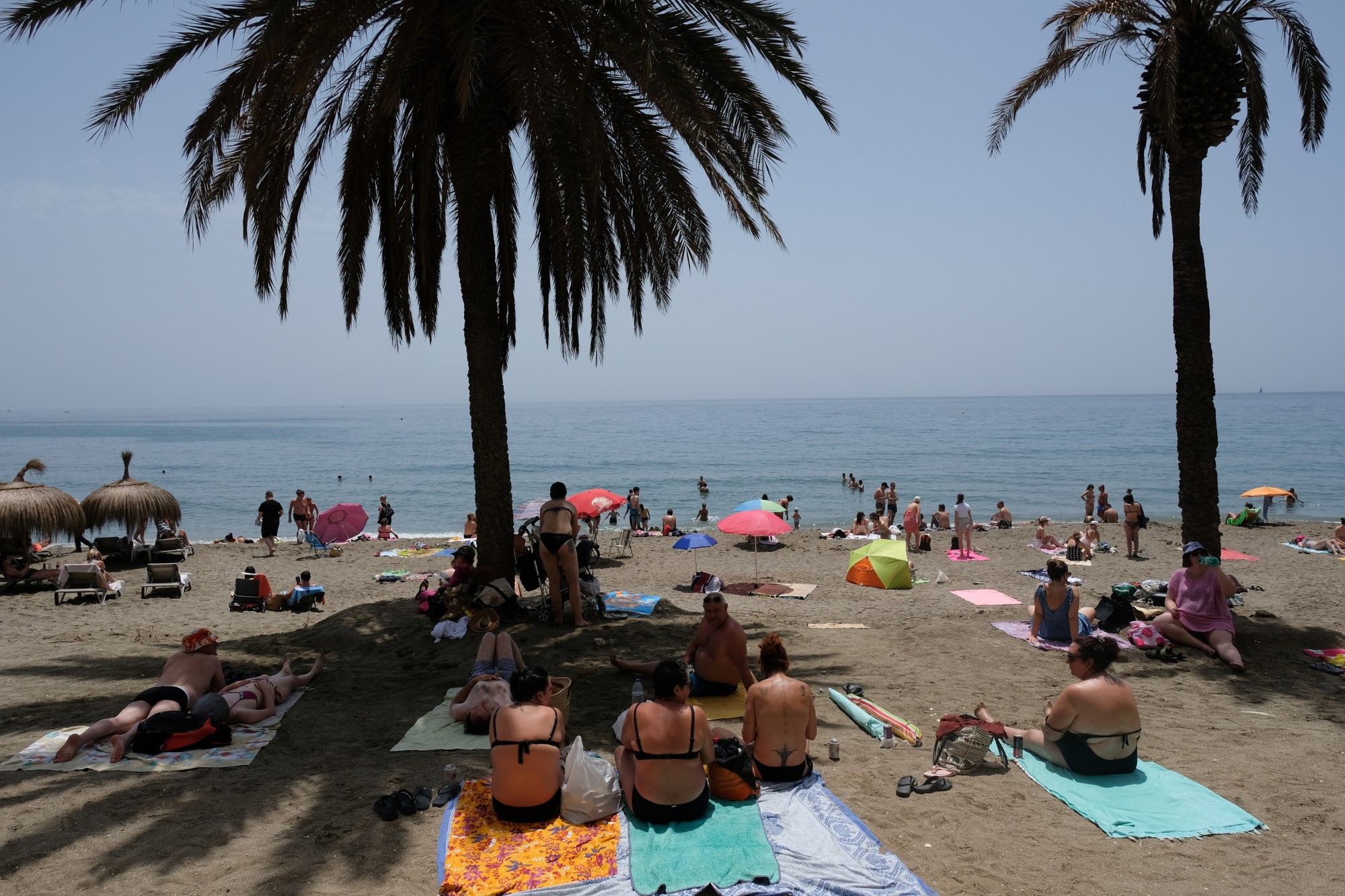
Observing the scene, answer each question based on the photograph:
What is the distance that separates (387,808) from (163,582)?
12749mm

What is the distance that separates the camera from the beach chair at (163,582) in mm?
15195

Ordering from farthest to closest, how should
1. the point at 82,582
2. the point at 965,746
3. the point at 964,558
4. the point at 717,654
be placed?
the point at 964,558 → the point at 82,582 → the point at 717,654 → the point at 965,746

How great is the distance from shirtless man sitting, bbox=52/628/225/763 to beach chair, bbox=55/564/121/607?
9.22 metres

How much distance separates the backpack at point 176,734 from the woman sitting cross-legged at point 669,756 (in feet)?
11.2

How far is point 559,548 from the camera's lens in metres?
9.55

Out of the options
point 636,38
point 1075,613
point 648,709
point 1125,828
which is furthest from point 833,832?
point 636,38

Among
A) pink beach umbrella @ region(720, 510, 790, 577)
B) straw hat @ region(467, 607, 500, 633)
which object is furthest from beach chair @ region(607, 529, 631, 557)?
straw hat @ region(467, 607, 500, 633)

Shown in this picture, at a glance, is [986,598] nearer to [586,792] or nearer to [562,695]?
[562,695]

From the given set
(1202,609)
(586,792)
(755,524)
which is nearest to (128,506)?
(755,524)

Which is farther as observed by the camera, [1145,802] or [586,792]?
[1145,802]

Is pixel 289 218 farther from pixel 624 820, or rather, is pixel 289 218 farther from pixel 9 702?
pixel 624 820

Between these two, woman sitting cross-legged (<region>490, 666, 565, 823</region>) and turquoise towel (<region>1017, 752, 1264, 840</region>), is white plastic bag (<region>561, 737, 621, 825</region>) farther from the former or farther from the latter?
turquoise towel (<region>1017, 752, 1264, 840</region>)

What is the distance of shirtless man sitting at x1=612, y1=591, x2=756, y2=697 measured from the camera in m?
7.15

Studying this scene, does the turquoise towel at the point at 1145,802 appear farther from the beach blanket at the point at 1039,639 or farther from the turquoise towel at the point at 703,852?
the beach blanket at the point at 1039,639
